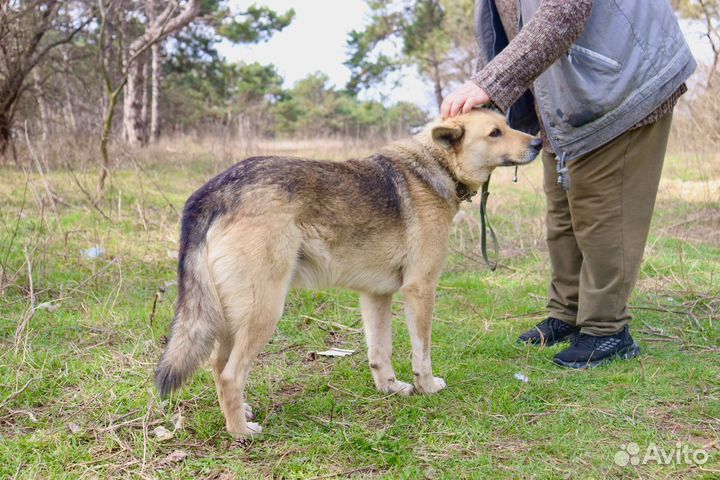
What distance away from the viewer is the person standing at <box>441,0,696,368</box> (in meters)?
3.16

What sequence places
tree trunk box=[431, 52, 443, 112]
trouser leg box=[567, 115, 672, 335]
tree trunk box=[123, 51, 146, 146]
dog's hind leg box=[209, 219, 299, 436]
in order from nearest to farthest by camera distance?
1. dog's hind leg box=[209, 219, 299, 436]
2. trouser leg box=[567, 115, 672, 335]
3. tree trunk box=[123, 51, 146, 146]
4. tree trunk box=[431, 52, 443, 112]

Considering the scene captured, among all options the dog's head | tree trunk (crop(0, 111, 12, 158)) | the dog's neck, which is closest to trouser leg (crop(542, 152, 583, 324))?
the dog's head

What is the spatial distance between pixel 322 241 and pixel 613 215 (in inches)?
74.9

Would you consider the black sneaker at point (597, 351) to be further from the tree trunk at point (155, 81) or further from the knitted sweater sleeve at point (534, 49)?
the tree trunk at point (155, 81)

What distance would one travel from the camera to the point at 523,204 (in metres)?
9.55

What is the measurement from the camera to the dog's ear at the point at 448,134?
3.32m

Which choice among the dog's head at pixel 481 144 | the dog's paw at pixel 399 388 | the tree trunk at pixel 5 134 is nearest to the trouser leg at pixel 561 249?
the dog's head at pixel 481 144

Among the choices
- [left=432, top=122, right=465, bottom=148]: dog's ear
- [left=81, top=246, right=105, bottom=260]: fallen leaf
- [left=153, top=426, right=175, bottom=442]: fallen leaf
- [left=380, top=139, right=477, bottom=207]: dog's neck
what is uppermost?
[left=432, top=122, right=465, bottom=148]: dog's ear

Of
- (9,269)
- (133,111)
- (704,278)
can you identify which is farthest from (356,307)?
(133,111)

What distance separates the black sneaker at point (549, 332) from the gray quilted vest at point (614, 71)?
1.34m

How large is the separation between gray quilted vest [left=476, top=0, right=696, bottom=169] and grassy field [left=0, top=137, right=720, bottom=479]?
4.83 feet

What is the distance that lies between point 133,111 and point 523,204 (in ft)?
45.0

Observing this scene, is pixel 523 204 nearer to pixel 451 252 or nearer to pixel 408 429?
pixel 451 252

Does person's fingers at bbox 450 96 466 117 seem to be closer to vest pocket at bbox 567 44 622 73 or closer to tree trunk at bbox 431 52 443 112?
vest pocket at bbox 567 44 622 73
